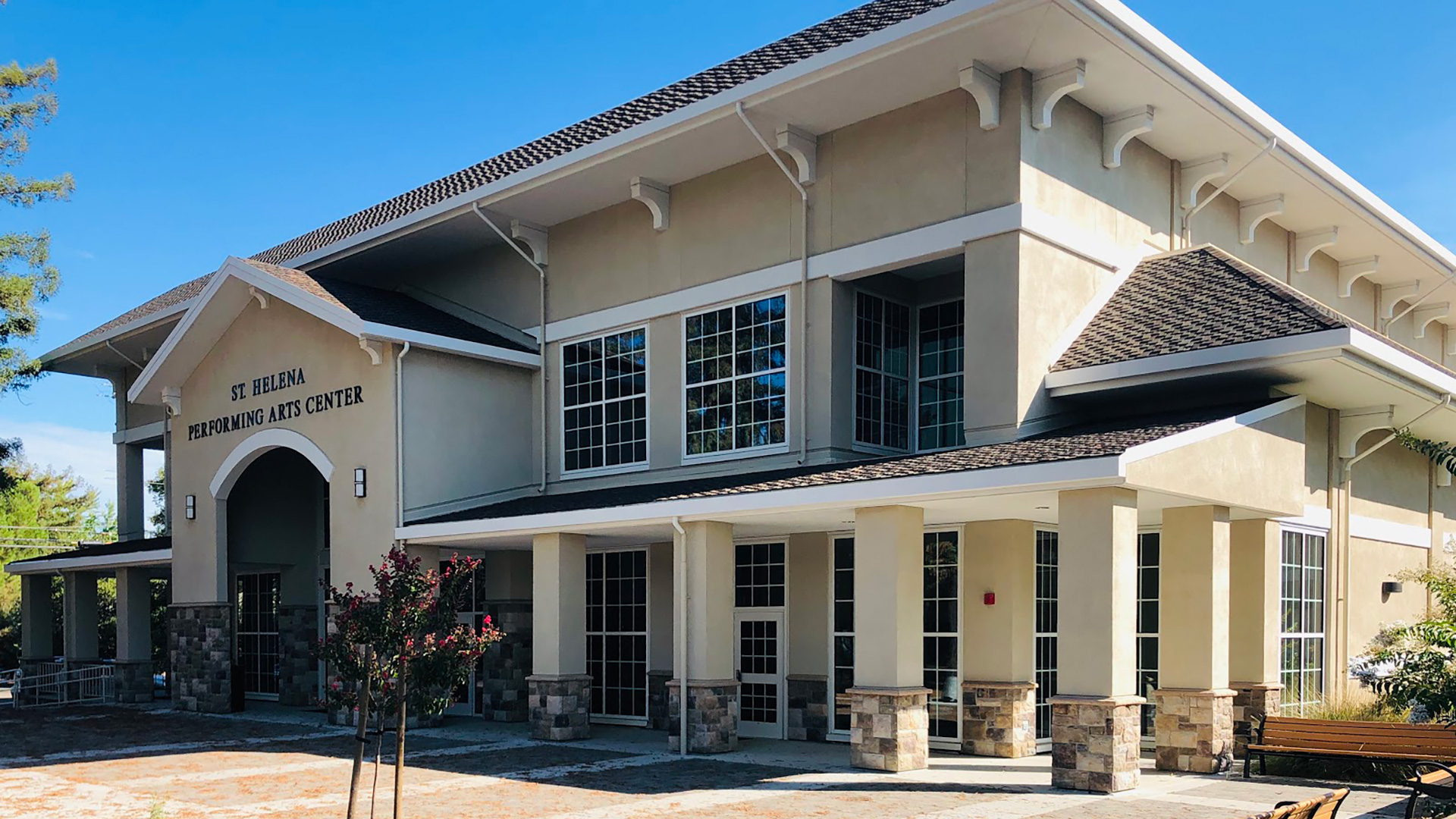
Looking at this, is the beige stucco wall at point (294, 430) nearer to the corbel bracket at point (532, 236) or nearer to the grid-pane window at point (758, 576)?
the corbel bracket at point (532, 236)

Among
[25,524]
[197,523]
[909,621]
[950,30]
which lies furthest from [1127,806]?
[25,524]

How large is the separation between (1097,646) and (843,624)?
5.82 metres

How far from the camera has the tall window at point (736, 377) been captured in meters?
18.4

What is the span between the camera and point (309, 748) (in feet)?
59.7

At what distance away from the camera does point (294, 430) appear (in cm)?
2258

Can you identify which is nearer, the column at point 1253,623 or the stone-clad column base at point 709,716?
the column at point 1253,623

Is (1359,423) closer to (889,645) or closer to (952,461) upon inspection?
(952,461)

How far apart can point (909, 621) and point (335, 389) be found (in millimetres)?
11395

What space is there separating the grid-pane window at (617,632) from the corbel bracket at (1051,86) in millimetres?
9566

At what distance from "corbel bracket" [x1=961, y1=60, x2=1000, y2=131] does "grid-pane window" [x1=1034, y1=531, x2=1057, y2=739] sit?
5.60 metres

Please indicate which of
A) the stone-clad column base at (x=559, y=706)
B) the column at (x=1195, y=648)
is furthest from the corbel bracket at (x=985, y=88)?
the stone-clad column base at (x=559, y=706)

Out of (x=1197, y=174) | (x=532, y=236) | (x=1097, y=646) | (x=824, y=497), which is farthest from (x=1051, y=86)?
(x=532, y=236)

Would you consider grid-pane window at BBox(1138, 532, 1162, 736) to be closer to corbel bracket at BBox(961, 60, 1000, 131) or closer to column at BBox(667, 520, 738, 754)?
column at BBox(667, 520, 738, 754)

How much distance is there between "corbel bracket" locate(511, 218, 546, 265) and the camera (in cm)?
2177
